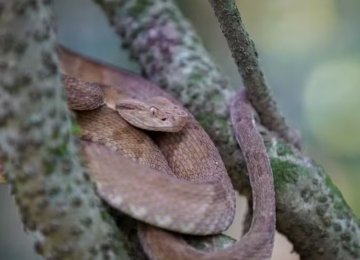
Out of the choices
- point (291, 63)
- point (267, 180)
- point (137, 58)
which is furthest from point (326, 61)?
point (267, 180)

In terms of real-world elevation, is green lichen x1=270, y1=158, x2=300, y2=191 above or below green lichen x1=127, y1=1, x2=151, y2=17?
below

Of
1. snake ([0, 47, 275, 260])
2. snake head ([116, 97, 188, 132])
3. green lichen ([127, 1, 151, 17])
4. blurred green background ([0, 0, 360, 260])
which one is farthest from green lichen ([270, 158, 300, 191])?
blurred green background ([0, 0, 360, 260])

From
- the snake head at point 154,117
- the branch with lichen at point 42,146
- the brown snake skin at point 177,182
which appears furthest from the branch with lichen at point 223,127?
the branch with lichen at point 42,146

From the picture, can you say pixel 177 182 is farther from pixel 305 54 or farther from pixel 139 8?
pixel 305 54

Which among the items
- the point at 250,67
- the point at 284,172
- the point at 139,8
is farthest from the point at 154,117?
the point at 139,8

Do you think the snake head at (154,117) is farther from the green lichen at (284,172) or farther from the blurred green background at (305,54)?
the blurred green background at (305,54)

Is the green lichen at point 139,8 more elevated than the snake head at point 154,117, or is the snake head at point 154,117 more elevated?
the green lichen at point 139,8

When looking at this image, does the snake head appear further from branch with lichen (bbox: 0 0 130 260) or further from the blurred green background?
the blurred green background
